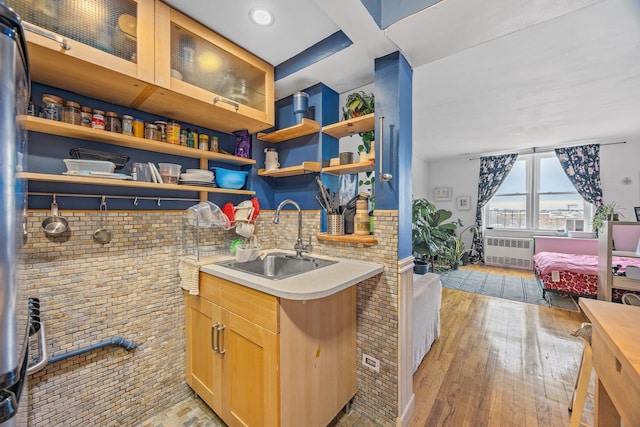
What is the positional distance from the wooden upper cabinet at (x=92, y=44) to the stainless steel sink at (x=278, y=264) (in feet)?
3.57

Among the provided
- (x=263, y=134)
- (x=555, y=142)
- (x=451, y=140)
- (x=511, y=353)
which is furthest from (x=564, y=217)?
(x=263, y=134)

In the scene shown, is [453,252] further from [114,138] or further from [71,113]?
[71,113]

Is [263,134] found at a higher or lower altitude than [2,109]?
higher

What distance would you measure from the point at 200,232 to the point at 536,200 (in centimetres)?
646

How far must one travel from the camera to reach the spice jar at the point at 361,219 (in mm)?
1573

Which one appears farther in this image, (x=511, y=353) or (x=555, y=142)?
(x=555, y=142)

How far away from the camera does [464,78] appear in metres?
2.23

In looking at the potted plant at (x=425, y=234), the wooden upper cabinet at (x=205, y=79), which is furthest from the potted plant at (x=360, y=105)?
the potted plant at (x=425, y=234)

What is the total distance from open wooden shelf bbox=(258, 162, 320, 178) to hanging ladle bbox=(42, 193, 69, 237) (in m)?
1.15

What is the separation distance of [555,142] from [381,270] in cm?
524

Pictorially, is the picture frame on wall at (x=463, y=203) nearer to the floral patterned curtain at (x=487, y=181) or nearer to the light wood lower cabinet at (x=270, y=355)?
the floral patterned curtain at (x=487, y=181)

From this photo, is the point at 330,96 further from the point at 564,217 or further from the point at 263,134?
the point at 564,217

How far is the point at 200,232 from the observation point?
5.65ft

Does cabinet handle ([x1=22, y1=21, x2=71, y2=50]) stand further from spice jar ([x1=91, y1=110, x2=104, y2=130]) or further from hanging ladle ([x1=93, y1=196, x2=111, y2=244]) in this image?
hanging ladle ([x1=93, y1=196, x2=111, y2=244])
